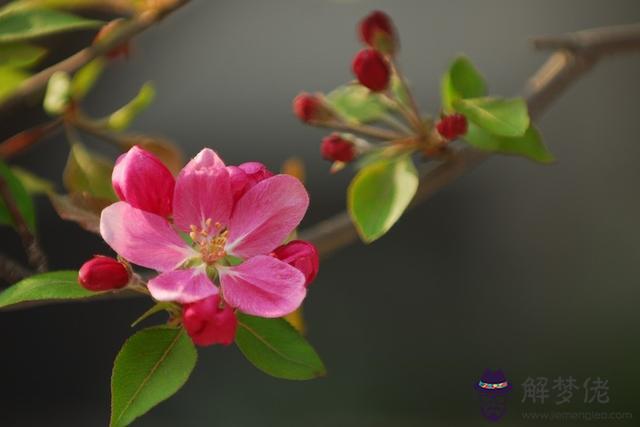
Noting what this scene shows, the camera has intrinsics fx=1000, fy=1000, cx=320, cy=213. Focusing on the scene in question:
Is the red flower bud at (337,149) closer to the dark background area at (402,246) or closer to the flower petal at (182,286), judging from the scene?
the flower petal at (182,286)

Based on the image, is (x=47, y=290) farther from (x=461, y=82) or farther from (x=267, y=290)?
(x=461, y=82)

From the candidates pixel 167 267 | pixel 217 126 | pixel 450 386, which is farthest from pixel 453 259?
pixel 167 267

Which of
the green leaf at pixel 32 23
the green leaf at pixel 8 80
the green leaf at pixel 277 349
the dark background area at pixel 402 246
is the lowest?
the dark background area at pixel 402 246

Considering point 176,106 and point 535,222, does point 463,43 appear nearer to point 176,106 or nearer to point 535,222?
point 535,222

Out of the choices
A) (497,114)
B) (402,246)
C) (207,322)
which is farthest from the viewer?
(402,246)

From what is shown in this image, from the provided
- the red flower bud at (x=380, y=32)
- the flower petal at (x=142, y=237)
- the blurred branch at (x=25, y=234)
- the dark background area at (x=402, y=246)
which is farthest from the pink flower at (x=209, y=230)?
the dark background area at (x=402, y=246)

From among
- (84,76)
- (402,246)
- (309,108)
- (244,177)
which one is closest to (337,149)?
(309,108)
